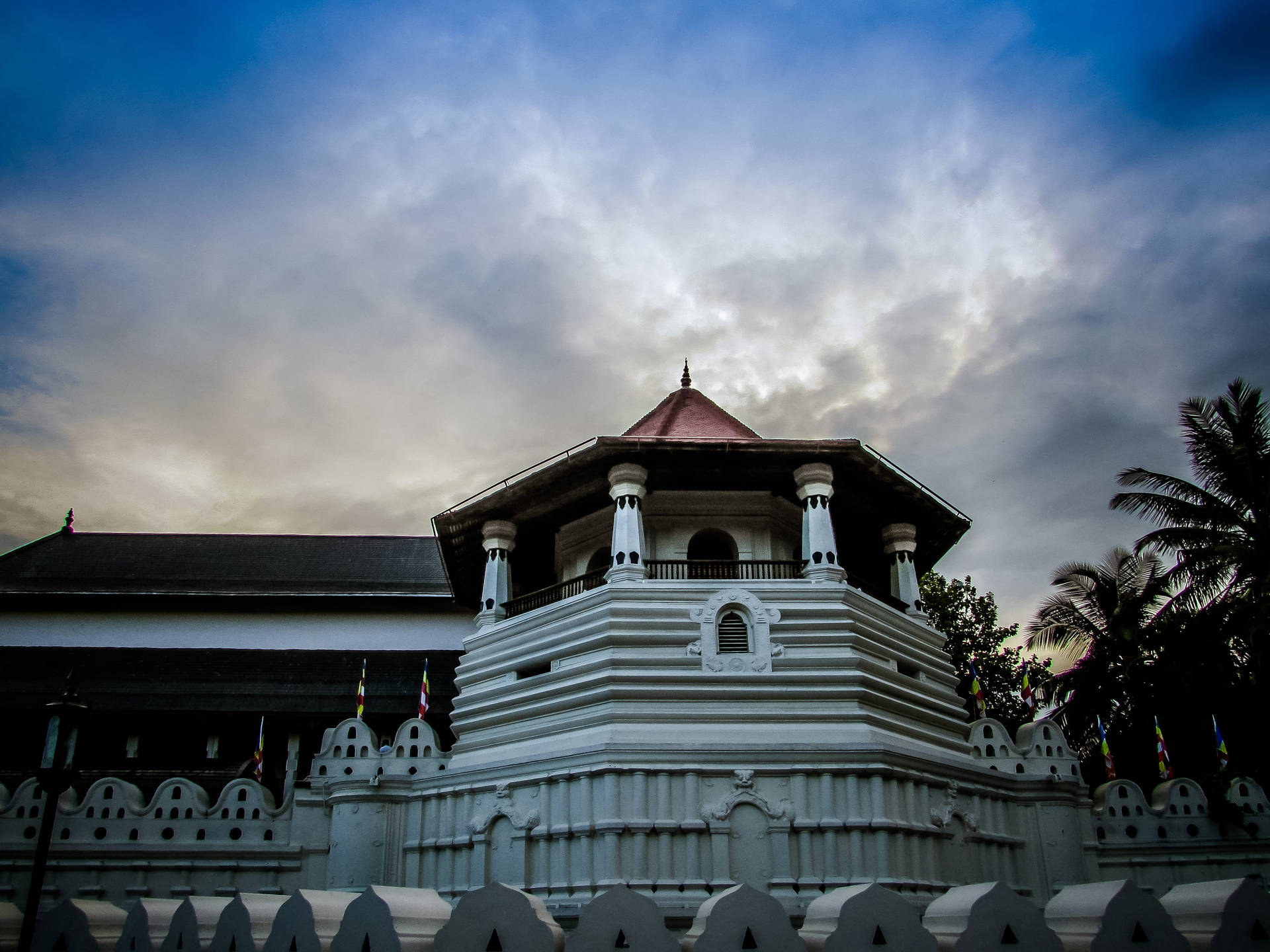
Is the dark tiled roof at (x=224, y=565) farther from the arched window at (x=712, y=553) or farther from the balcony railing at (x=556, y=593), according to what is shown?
the arched window at (x=712, y=553)

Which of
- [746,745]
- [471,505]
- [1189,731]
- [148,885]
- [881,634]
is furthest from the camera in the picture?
[1189,731]

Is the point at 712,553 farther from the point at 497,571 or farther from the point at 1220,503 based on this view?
the point at 1220,503

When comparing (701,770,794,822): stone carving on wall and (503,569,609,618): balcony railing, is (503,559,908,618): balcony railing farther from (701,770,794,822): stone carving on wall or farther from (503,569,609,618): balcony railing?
(701,770,794,822): stone carving on wall

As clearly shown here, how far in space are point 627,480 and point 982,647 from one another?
1771 centimetres

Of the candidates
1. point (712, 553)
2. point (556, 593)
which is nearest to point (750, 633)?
point (712, 553)

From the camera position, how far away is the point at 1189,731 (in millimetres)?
26750

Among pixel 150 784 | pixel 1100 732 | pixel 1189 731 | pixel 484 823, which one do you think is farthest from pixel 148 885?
pixel 1189 731

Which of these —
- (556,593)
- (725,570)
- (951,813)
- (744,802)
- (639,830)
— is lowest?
(639,830)

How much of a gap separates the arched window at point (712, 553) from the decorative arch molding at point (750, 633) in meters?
1.19

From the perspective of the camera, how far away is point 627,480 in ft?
67.9

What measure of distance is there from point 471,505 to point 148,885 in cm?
992

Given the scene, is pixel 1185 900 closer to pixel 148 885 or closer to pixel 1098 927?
pixel 1098 927

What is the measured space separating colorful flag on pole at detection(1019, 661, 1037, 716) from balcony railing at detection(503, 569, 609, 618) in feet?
38.0

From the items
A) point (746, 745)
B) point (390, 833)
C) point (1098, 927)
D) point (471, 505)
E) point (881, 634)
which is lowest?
point (1098, 927)
